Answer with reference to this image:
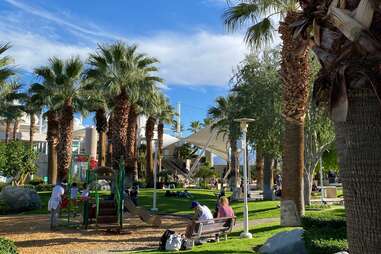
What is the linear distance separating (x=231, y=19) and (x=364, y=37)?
38.5 feet

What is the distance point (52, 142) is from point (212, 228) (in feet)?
87.8

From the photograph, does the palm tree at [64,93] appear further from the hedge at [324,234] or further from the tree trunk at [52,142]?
the hedge at [324,234]

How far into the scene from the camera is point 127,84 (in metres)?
30.2

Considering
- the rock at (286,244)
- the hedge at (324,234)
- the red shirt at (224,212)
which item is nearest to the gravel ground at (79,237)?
the red shirt at (224,212)

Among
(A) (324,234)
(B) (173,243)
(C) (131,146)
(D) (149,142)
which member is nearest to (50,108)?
(C) (131,146)

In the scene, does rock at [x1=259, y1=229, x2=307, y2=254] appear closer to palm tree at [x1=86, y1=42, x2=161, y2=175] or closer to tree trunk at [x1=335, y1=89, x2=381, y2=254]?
tree trunk at [x1=335, y1=89, x2=381, y2=254]

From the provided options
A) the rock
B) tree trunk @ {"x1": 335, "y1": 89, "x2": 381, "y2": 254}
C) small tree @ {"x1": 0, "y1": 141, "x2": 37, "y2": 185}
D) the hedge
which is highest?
small tree @ {"x1": 0, "y1": 141, "x2": 37, "y2": 185}

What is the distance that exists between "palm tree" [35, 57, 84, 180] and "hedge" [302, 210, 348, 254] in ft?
80.9

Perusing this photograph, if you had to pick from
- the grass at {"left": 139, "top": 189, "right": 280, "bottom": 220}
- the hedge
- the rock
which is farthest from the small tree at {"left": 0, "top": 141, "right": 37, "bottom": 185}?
the hedge

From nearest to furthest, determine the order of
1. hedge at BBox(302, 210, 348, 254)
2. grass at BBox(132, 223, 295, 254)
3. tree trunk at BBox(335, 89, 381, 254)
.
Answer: tree trunk at BBox(335, 89, 381, 254)
hedge at BBox(302, 210, 348, 254)
grass at BBox(132, 223, 295, 254)

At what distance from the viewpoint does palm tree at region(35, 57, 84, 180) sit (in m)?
32.5

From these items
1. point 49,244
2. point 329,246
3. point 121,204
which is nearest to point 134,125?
point 121,204

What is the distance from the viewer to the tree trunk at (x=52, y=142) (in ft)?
121

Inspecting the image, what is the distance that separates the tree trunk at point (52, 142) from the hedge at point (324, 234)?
29.4 m
